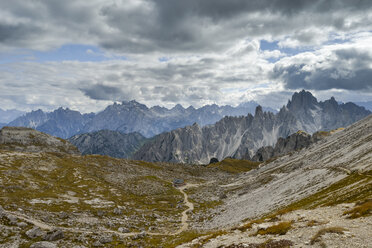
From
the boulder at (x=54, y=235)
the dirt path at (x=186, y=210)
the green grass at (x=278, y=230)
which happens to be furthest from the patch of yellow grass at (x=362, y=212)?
the boulder at (x=54, y=235)

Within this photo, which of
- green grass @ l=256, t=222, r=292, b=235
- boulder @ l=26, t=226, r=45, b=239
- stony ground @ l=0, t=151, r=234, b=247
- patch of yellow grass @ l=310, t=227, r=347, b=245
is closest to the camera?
patch of yellow grass @ l=310, t=227, r=347, b=245

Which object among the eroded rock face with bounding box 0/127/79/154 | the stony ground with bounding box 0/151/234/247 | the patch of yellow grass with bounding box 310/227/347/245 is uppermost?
the eroded rock face with bounding box 0/127/79/154

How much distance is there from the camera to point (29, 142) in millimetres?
162375

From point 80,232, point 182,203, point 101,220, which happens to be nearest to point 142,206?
point 182,203

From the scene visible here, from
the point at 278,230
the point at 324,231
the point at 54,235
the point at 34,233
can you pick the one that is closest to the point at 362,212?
the point at 324,231

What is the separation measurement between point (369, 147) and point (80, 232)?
80252 millimetres

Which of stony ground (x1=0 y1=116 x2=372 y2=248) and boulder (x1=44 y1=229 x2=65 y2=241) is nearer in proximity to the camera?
stony ground (x1=0 y1=116 x2=372 y2=248)

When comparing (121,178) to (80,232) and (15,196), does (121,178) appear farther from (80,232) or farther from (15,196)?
(80,232)

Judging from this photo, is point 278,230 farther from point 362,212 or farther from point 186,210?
point 186,210

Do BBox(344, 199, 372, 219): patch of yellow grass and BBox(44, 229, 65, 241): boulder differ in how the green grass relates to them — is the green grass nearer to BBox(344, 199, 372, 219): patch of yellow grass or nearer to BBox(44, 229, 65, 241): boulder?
BBox(344, 199, 372, 219): patch of yellow grass

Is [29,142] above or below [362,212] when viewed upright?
above

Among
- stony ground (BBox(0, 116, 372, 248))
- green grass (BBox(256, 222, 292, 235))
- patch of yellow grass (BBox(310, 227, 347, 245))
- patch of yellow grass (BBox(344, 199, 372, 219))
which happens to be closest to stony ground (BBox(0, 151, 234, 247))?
stony ground (BBox(0, 116, 372, 248))

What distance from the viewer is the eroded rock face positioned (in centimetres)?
15588

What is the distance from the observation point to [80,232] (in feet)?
172
